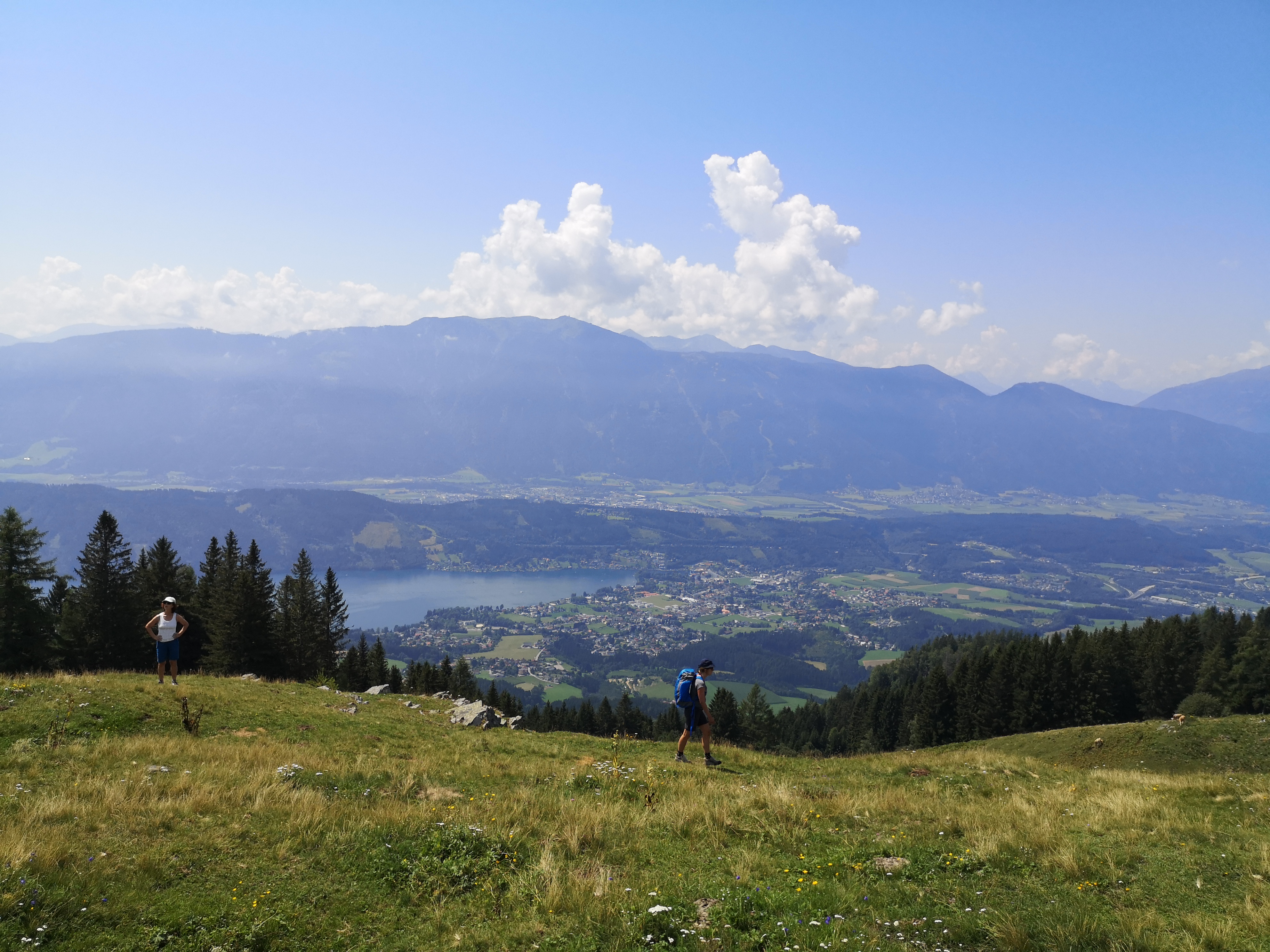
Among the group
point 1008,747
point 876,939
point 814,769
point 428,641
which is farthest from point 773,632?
point 876,939

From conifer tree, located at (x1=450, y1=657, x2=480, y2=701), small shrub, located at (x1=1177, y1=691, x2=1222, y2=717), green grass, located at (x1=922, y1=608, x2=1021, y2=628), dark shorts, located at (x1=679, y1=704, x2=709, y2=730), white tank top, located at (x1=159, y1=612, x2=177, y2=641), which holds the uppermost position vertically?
white tank top, located at (x1=159, y1=612, x2=177, y2=641)

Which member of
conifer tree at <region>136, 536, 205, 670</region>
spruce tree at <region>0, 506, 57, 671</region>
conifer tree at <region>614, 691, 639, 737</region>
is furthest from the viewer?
conifer tree at <region>614, 691, 639, 737</region>

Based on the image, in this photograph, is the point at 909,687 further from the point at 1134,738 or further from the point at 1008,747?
the point at 1134,738

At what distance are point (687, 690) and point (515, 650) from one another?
145931 millimetres

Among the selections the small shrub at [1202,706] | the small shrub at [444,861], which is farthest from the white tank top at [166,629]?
the small shrub at [1202,706]

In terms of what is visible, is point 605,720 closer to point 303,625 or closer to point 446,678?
point 446,678

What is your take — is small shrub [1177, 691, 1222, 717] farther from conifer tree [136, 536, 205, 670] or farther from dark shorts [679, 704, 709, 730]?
conifer tree [136, 536, 205, 670]

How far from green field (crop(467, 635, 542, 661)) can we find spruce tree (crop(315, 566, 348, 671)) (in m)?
87.3

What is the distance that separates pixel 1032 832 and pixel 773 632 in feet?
573

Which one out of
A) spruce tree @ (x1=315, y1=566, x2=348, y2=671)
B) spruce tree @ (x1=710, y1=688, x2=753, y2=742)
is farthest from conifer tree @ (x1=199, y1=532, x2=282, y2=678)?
spruce tree @ (x1=710, y1=688, x2=753, y2=742)

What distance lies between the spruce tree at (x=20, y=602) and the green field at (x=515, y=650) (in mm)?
110964

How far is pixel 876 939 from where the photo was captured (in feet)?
20.3

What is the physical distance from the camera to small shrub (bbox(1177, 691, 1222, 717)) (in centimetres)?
4744

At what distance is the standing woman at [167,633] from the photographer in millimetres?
18938
